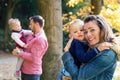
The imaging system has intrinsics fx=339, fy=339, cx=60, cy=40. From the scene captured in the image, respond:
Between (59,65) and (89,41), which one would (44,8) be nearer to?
(59,65)

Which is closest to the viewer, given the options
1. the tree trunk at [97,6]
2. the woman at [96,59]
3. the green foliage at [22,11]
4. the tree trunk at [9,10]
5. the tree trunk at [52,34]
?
the woman at [96,59]

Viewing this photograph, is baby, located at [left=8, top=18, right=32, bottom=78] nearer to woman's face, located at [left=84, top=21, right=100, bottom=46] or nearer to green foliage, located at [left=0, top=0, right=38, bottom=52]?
woman's face, located at [left=84, top=21, right=100, bottom=46]

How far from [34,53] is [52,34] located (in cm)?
217

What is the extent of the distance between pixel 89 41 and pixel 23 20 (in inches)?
933

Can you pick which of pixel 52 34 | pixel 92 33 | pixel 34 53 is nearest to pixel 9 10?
pixel 52 34

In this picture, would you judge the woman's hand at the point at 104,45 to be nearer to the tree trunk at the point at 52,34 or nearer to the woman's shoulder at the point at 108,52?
the woman's shoulder at the point at 108,52

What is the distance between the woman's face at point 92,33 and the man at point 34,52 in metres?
2.77

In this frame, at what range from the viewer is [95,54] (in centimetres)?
244

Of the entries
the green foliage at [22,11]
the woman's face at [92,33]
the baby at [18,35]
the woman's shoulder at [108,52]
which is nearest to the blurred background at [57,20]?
the baby at [18,35]

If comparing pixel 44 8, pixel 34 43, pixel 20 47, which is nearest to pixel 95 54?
pixel 34 43

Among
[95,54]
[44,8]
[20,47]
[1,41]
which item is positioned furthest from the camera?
[1,41]

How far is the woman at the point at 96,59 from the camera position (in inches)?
94.4

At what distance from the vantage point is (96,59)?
242cm

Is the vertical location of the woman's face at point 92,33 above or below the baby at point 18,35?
above
